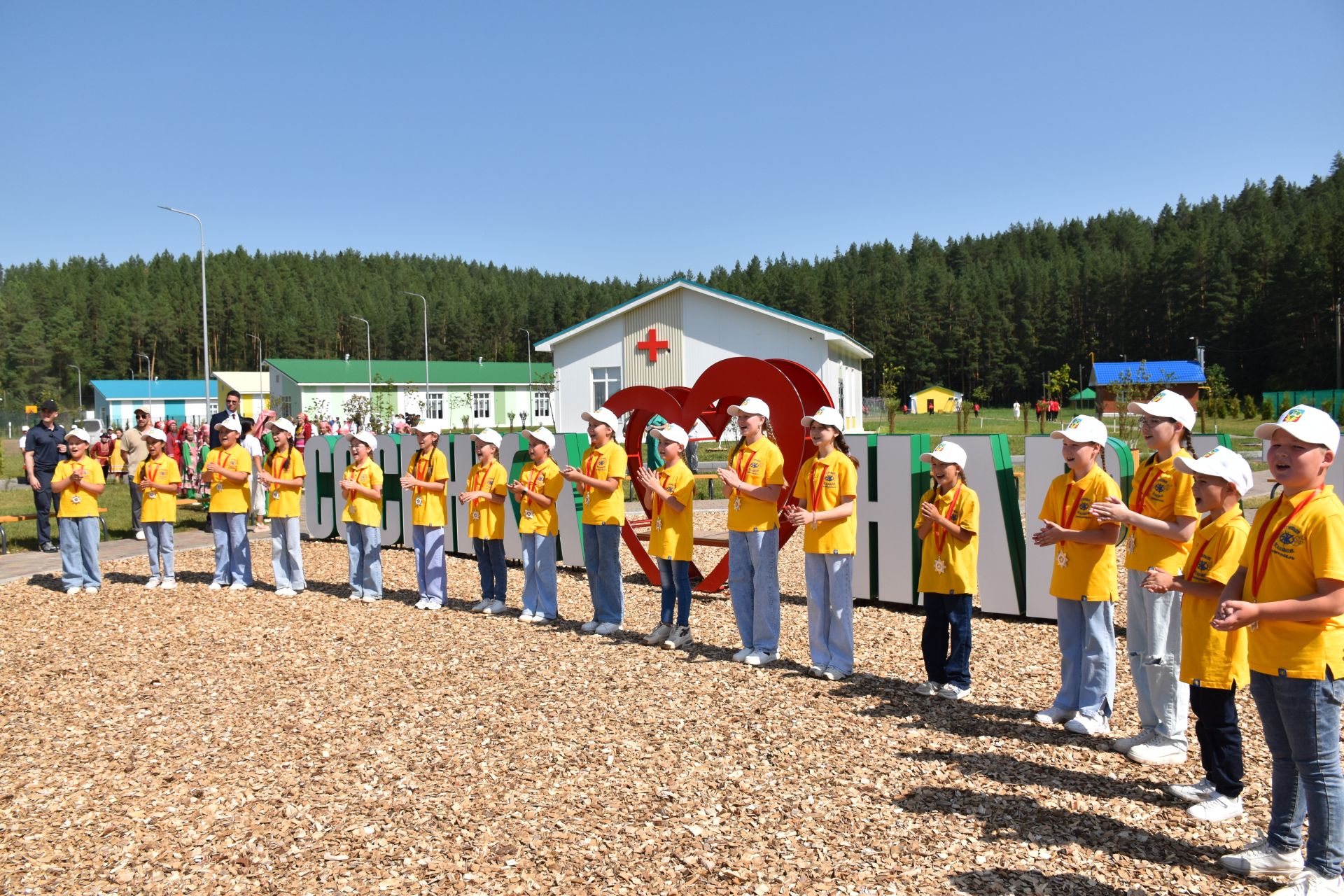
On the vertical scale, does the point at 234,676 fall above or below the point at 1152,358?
below

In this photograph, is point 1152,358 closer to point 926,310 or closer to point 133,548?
point 926,310

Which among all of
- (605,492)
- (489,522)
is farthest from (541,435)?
(605,492)

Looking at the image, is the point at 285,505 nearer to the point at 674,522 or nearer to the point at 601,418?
the point at 601,418

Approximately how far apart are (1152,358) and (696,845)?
97022 millimetres

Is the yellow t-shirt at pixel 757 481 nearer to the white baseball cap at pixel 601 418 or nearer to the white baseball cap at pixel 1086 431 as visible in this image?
the white baseball cap at pixel 601 418

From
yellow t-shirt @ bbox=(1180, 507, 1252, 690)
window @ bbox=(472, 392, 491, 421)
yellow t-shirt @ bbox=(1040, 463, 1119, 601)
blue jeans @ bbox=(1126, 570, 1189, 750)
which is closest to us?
yellow t-shirt @ bbox=(1180, 507, 1252, 690)

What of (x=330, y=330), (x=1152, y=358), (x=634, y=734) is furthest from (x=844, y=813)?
(x=330, y=330)

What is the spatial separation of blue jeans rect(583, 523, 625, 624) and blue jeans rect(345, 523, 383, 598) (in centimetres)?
318

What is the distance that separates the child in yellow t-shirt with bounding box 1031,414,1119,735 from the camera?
18.4 feet

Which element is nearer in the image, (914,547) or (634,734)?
(634,734)

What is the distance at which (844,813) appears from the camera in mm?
4629

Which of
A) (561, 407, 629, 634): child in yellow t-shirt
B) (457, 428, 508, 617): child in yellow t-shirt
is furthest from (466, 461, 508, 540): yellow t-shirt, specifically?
(561, 407, 629, 634): child in yellow t-shirt

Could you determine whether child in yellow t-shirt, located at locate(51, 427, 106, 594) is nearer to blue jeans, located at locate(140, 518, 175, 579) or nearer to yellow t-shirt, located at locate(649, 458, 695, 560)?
blue jeans, located at locate(140, 518, 175, 579)

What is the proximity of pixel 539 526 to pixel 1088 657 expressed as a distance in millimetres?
5343
